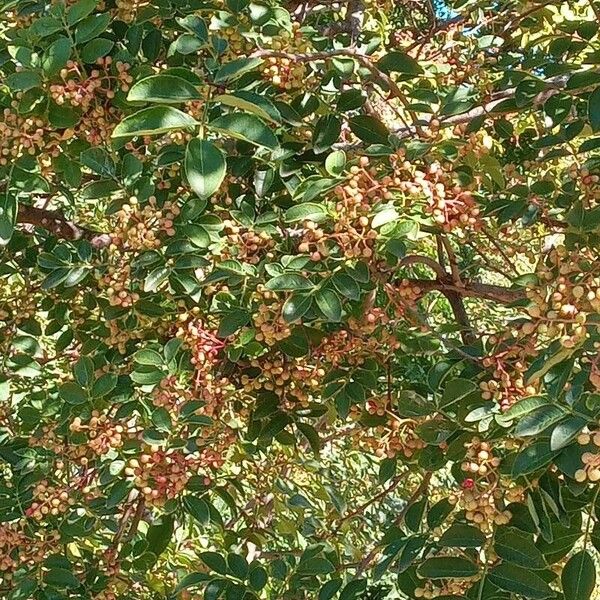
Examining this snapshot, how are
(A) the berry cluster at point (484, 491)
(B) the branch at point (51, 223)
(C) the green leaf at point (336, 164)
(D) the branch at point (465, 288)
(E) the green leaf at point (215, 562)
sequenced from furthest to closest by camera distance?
1. (B) the branch at point (51, 223)
2. (D) the branch at point (465, 288)
3. (E) the green leaf at point (215, 562)
4. (C) the green leaf at point (336, 164)
5. (A) the berry cluster at point (484, 491)

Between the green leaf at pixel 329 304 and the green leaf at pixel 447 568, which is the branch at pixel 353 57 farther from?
the green leaf at pixel 447 568

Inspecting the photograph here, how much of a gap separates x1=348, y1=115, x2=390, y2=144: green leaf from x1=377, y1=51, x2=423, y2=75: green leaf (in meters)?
0.09

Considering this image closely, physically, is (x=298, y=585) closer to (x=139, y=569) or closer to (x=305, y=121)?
(x=139, y=569)

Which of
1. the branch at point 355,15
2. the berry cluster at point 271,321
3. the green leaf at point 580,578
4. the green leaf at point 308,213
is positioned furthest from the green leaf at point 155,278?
the branch at point 355,15

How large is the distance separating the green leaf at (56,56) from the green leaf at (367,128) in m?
0.48

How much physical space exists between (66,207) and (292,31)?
1.37 meters

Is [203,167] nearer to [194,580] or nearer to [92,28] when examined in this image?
[92,28]

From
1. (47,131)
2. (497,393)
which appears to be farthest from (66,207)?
(497,393)

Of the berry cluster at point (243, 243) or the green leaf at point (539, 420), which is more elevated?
the berry cluster at point (243, 243)

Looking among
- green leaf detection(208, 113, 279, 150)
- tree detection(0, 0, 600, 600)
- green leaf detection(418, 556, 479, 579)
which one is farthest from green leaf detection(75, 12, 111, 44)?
green leaf detection(418, 556, 479, 579)

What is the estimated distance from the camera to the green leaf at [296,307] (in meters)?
1.30

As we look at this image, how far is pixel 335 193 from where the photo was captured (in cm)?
132

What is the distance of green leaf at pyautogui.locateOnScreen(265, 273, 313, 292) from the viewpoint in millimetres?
1283

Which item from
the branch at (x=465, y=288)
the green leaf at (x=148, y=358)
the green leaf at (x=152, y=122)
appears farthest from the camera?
the branch at (x=465, y=288)
